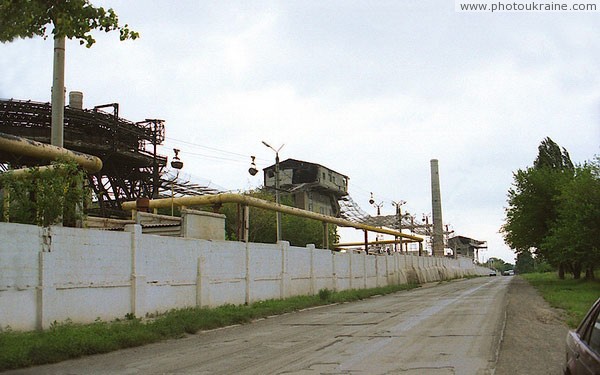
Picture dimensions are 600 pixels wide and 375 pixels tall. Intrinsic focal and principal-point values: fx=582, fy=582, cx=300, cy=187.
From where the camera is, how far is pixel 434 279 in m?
64.7

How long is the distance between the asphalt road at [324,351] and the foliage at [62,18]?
5838mm

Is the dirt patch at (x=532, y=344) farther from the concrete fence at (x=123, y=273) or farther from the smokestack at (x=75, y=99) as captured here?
the smokestack at (x=75, y=99)

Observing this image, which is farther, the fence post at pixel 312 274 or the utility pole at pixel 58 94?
the fence post at pixel 312 274

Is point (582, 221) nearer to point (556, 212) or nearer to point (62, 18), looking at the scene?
point (556, 212)

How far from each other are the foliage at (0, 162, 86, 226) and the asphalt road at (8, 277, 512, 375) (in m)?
4.20

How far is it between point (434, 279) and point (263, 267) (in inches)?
1734

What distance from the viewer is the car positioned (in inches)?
172

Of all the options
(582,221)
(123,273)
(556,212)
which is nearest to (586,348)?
(123,273)

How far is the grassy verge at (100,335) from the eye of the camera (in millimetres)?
10414

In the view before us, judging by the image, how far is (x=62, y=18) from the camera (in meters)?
10.2

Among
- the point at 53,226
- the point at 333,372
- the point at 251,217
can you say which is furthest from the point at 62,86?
the point at 251,217

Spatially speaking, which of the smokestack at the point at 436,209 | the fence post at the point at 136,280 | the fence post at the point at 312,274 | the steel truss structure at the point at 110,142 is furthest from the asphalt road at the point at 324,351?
the smokestack at the point at 436,209

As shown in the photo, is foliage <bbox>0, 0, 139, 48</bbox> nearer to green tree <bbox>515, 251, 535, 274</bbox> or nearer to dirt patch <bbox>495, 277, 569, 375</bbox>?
dirt patch <bbox>495, 277, 569, 375</bbox>

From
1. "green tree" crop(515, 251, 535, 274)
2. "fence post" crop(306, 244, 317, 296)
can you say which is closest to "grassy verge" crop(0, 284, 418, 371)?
"fence post" crop(306, 244, 317, 296)
